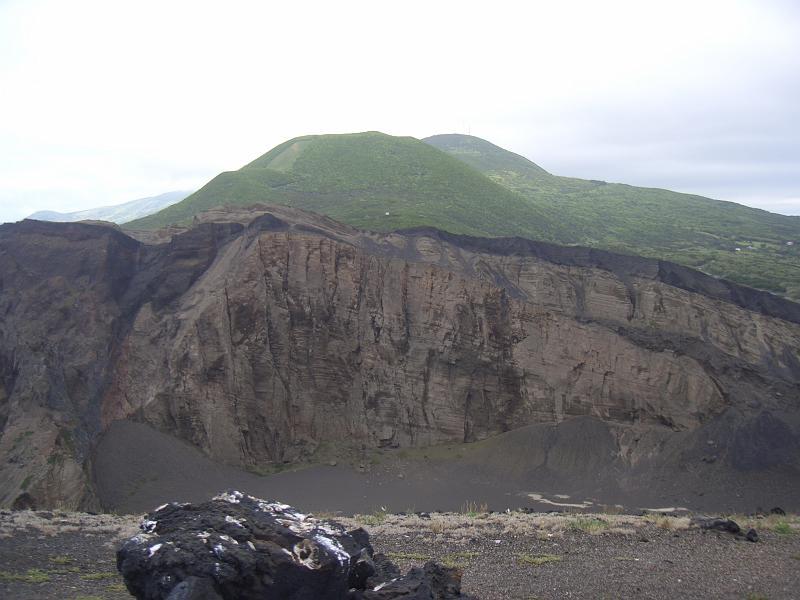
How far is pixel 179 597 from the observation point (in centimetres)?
707

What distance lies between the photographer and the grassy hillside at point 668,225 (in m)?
53.8

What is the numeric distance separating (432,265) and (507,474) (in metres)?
10.9

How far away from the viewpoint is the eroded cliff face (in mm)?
29203

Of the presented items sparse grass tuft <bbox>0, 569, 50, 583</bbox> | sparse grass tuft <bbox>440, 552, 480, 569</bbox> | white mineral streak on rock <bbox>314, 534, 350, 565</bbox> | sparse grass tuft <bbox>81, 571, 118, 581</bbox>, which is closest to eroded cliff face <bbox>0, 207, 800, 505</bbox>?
sparse grass tuft <bbox>0, 569, 50, 583</bbox>

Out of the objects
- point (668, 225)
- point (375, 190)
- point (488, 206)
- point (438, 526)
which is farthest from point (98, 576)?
point (668, 225)

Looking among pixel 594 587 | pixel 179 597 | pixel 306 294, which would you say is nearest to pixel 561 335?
pixel 306 294

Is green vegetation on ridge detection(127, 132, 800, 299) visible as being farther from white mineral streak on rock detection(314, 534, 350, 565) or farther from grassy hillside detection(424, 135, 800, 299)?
white mineral streak on rock detection(314, 534, 350, 565)

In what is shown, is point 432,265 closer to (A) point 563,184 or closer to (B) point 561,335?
(B) point 561,335

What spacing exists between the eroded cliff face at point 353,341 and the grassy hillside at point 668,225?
54.4ft

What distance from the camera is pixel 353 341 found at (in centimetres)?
3228

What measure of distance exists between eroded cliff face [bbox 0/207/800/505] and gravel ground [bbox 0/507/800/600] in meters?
12.0

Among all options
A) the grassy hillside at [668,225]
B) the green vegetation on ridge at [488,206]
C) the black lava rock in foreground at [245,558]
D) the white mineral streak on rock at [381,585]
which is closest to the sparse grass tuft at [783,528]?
the black lava rock in foreground at [245,558]

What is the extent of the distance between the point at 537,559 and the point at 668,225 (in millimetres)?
72741

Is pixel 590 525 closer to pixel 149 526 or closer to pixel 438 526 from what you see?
pixel 438 526
